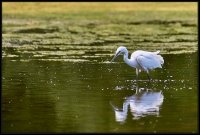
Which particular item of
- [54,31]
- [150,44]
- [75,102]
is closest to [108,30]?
[54,31]

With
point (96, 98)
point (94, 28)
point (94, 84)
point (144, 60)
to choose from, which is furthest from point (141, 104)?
point (94, 28)

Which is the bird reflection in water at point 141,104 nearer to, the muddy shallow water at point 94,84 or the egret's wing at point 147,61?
the muddy shallow water at point 94,84

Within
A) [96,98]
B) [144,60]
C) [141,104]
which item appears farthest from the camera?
[144,60]

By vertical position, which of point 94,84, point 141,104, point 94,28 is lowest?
point 141,104

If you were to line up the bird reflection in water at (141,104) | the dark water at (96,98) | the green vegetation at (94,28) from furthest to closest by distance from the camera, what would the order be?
the green vegetation at (94,28), the bird reflection in water at (141,104), the dark water at (96,98)

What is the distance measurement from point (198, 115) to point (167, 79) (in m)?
5.62

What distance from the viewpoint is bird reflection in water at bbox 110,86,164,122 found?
1323 centimetres

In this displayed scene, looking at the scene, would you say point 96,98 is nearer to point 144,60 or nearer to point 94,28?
point 144,60

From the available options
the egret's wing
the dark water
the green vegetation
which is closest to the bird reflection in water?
the dark water

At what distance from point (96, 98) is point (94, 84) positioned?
2.32m

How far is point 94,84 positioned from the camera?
57.9 ft

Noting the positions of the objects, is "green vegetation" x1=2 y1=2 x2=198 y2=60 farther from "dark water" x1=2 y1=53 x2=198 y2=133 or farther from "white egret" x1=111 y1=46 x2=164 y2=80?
"white egret" x1=111 y1=46 x2=164 y2=80

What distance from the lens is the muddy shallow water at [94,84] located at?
41.1ft

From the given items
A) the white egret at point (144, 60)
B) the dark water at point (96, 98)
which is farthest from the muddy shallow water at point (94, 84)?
the white egret at point (144, 60)
